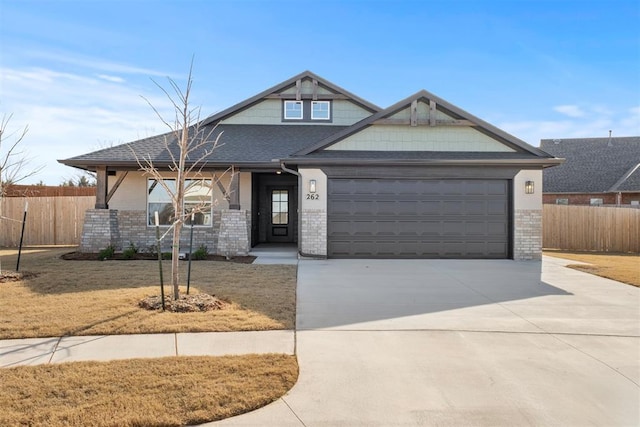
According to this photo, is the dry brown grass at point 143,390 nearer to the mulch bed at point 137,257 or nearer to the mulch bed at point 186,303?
the mulch bed at point 186,303

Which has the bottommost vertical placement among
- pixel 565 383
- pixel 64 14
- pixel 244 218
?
pixel 565 383

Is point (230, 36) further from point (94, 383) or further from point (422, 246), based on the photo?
point (94, 383)

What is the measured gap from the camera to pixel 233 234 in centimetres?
1341

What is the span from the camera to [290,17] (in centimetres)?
1153

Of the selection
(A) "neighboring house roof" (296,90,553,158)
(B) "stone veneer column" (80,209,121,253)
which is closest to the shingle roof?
(B) "stone veneer column" (80,209,121,253)

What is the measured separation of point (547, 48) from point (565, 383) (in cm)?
1181

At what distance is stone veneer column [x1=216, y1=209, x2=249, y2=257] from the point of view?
13.3 m

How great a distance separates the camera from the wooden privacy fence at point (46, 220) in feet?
57.4

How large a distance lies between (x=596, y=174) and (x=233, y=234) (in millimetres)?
23626

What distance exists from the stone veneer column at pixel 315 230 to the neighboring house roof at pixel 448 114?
1825 mm

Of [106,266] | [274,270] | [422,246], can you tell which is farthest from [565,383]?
[106,266]

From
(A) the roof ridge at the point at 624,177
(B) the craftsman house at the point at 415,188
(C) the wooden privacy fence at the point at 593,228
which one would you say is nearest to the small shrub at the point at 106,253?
(B) the craftsman house at the point at 415,188

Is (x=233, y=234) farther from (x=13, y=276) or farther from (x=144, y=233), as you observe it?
(x=13, y=276)

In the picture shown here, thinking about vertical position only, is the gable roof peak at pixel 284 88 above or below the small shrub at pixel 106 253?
above
